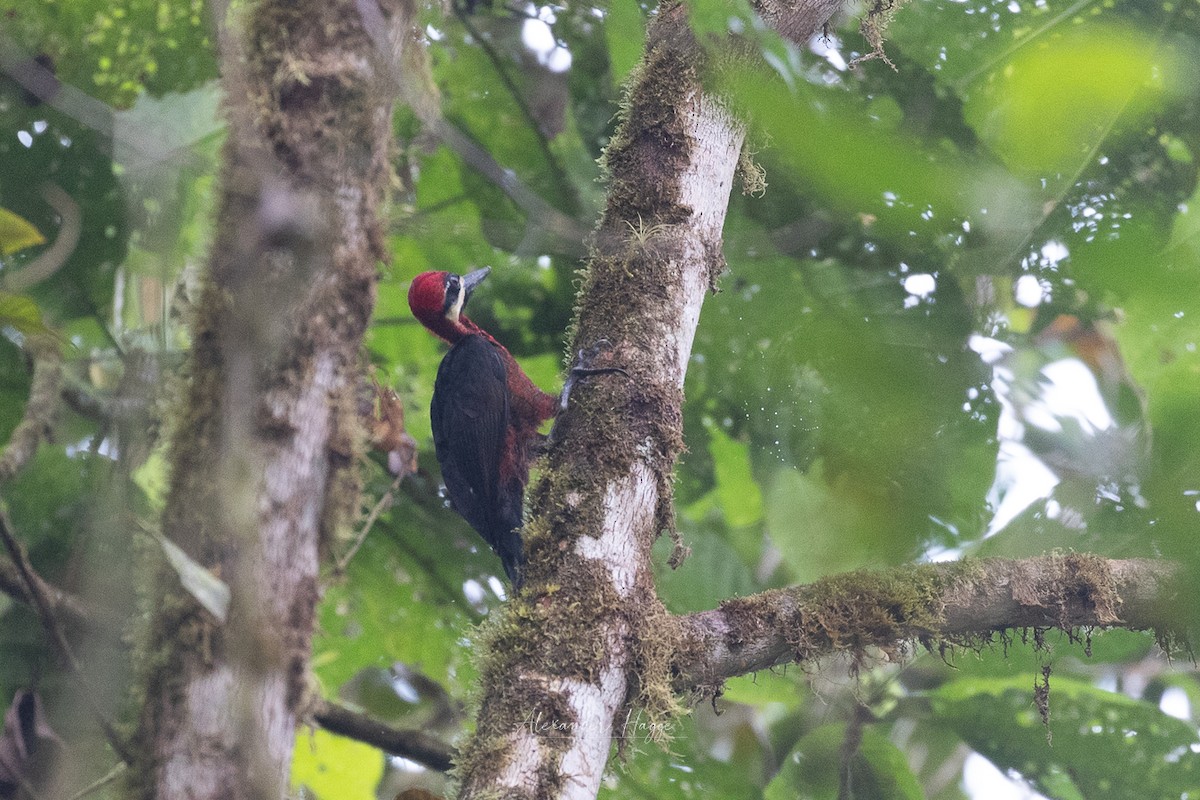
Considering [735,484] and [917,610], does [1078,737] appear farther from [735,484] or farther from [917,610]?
[735,484]

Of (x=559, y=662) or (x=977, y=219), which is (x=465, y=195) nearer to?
(x=559, y=662)

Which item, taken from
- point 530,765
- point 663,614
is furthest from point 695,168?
point 530,765

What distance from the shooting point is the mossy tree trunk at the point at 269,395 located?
3.13 ft

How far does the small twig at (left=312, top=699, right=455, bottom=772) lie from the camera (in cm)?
265

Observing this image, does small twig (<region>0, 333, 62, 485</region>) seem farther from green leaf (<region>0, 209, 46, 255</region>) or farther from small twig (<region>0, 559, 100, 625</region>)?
green leaf (<region>0, 209, 46, 255</region>)

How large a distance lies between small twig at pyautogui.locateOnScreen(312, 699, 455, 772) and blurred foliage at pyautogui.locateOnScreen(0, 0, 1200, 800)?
16.1 inches

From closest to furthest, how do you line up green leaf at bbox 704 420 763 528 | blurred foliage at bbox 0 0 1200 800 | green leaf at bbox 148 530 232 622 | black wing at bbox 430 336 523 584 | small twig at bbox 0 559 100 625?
1. blurred foliage at bbox 0 0 1200 800
2. green leaf at bbox 148 530 232 622
3. small twig at bbox 0 559 100 625
4. black wing at bbox 430 336 523 584
5. green leaf at bbox 704 420 763 528

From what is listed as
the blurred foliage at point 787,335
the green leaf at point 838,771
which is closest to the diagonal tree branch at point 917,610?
the blurred foliage at point 787,335

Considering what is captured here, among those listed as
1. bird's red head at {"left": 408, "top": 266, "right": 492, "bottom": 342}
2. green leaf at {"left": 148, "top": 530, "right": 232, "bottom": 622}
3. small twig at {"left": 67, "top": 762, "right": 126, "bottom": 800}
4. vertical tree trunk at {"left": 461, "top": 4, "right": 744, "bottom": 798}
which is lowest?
bird's red head at {"left": 408, "top": 266, "right": 492, "bottom": 342}

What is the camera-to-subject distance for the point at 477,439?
3207 millimetres

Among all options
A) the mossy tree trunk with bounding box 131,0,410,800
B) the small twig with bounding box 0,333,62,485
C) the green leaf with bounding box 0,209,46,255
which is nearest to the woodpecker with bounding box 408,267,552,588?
the small twig with bounding box 0,333,62,485

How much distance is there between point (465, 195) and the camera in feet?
10.5

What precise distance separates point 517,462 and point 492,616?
135cm

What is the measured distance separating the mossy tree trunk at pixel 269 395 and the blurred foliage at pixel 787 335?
70 millimetres
